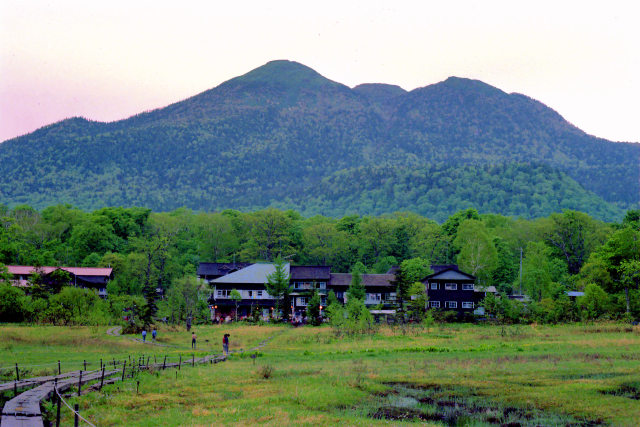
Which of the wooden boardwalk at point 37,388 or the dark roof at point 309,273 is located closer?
the wooden boardwalk at point 37,388

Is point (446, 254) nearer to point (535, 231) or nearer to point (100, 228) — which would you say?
point (535, 231)

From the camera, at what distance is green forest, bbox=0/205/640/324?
199ft

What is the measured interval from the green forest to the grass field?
38.8 ft

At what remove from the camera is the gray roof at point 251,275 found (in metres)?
83.6

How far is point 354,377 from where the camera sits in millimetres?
30500

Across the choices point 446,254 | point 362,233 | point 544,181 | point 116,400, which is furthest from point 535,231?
point 544,181

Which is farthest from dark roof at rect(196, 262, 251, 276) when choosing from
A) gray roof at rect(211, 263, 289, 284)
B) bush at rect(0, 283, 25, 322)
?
bush at rect(0, 283, 25, 322)

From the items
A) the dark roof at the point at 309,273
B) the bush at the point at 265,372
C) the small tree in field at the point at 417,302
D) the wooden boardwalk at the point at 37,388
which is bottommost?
the bush at the point at 265,372

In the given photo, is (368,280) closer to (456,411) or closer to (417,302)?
(417,302)

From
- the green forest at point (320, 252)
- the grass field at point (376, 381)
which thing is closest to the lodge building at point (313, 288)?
Result: the green forest at point (320, 252)

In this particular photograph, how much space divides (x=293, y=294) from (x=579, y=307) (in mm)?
37343

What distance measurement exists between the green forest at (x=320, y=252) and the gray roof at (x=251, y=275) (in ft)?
33.1

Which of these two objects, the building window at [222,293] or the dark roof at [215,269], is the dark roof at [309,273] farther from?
the dark roof at [215,269]

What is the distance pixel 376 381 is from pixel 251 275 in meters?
55.9
